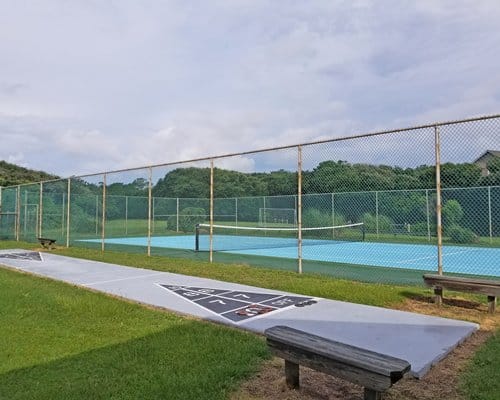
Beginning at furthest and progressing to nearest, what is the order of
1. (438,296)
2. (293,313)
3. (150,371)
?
(438,296) < (293,313) < (150,371)

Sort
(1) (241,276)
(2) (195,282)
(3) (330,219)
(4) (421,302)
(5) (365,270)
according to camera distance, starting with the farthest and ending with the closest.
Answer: (3) (330,219)
(5) (365,270)
(1) (241,276)
(2) (195,282)
(4) (421,302)

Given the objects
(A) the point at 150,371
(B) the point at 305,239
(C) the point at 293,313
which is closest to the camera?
(A) the point at 150,371

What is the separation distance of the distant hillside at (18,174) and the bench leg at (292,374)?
46.5 metres

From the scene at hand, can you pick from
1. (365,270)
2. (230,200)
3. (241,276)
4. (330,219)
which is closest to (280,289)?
(241,276)

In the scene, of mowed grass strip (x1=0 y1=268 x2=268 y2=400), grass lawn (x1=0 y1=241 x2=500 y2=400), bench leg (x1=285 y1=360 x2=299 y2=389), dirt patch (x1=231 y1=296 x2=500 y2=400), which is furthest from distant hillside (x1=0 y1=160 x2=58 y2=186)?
bench leg (x1=285 y1=360 x2=299 y2=389)

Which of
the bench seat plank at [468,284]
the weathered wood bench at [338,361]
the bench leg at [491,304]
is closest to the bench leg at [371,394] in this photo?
the weathered wood bench at [338,361]

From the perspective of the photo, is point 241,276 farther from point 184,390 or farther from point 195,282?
point 184,390

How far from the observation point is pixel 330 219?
62.1 feet

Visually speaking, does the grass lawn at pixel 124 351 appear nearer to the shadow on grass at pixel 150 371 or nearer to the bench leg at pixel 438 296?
the shadow on grass at pixel 150 371

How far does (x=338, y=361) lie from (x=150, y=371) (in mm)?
1629

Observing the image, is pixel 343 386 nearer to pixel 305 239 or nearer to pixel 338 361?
pixel 338 361

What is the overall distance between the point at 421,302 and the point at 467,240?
9469 mm

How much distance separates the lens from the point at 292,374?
3.36m

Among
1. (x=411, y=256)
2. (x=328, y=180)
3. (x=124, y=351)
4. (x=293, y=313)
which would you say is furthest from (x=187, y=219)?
(x=124, y=351)
